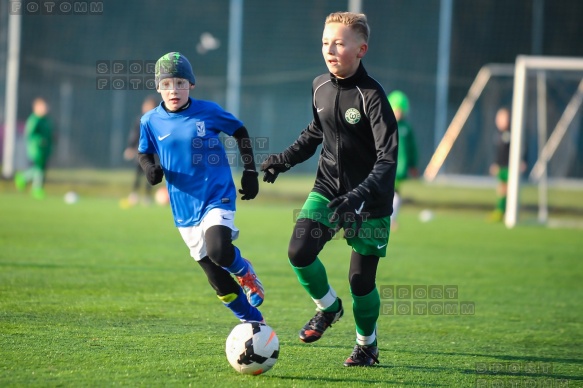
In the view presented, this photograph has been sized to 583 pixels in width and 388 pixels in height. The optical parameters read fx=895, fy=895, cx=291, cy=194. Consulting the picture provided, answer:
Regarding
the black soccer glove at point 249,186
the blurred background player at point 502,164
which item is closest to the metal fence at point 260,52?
the blurred background player at point 502,164

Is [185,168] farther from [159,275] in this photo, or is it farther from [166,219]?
[166,219]

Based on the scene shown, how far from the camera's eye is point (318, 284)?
564cm

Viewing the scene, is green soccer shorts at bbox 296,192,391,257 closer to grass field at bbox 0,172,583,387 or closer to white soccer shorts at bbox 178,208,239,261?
white soccer shorts at bbox 178,208,239,261

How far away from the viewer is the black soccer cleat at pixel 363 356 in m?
5.58

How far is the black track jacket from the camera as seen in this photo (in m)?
5.30

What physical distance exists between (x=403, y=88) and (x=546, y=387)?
2024cm

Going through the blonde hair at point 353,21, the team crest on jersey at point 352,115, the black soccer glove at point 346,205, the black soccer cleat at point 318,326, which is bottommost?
the black soccer cleat at point 318,326

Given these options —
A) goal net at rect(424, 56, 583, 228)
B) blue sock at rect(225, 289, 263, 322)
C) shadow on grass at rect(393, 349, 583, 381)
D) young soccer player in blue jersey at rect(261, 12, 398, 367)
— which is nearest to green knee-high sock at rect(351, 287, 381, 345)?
young soccer player in blue jersey at rect(261, 12, 398, 367)

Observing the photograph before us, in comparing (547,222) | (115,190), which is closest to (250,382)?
(547,222)

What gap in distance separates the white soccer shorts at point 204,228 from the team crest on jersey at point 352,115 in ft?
3.34

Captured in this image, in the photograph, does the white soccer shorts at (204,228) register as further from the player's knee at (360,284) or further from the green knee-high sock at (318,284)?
the player's knee at (360,284)

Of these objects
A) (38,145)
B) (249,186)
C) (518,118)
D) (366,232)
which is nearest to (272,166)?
(249,186)

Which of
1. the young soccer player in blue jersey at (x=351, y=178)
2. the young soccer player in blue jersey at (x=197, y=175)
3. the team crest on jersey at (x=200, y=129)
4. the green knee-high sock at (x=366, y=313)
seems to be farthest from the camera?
the team crest on jersey at (x=200, y=129)

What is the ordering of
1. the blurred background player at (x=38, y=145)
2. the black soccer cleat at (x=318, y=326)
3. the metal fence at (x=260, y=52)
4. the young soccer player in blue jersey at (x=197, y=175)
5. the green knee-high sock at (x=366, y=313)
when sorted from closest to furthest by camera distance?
the green knee-high sock at (x=366, y=313) → the black soccer cleat at (x=318, y=326) → the young soccer player in blue jersey at (x=197, y=175) → the blurred background player at (x=38, y=145) → the metal fence at (x=260, y=52)
